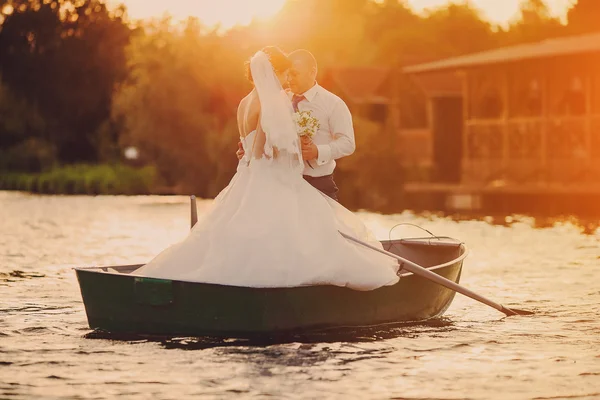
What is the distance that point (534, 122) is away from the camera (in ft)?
124

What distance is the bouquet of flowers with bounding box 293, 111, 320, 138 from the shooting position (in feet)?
38.5

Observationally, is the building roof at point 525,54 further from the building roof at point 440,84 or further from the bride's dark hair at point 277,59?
the bride's dark hair at point 277,59

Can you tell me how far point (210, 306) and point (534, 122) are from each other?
27.8m

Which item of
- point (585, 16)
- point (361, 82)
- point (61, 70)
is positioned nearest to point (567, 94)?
point (361, 82)

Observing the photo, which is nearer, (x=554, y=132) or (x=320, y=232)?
(x=320, y=232)

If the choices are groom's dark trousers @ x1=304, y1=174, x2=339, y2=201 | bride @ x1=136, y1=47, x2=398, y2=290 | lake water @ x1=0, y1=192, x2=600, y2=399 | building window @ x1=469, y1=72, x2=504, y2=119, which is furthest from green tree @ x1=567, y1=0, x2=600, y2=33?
bride @ x1=136, y1=47, x2=398, y2=290

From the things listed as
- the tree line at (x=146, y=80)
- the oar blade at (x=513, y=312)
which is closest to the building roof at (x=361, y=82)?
the tree line at (x=146, y=80)

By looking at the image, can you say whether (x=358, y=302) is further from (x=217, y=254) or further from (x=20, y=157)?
(x=20, y=157)

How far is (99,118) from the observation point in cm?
7469

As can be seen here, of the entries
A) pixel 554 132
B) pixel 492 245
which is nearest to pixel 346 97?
pixel 554 132

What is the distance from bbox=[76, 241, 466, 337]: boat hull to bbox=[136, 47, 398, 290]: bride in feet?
0.54

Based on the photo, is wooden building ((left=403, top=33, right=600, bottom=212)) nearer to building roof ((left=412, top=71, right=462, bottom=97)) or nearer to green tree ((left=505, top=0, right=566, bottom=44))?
building roof ((left=412, top=71, right=462, bottom=97))

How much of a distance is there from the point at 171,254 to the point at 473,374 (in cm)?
288

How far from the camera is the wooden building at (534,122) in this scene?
35906 mm
